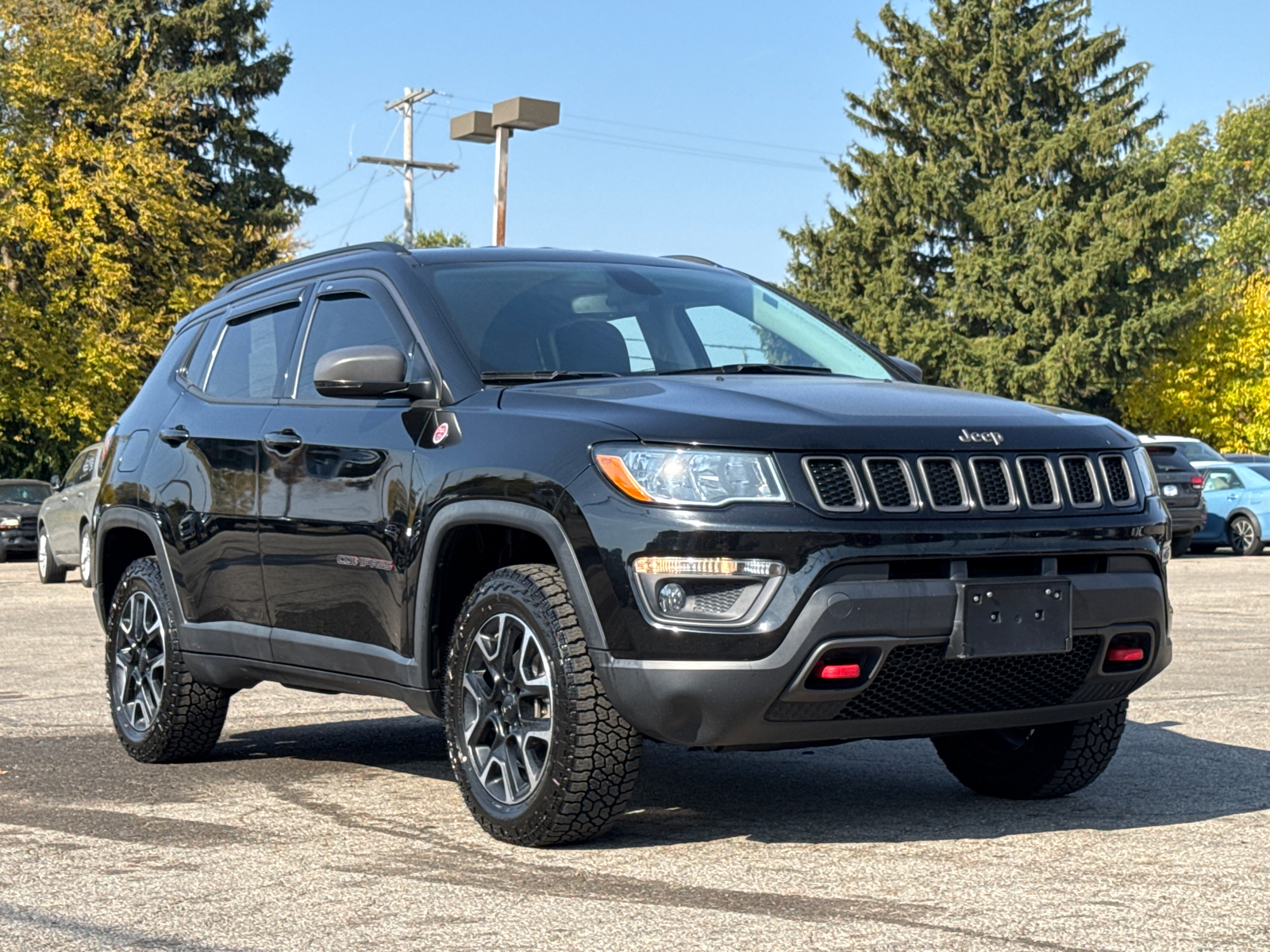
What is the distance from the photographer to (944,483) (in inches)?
193

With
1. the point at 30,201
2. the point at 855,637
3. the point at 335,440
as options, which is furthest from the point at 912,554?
the point at 30,201

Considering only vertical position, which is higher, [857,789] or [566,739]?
[566,739]

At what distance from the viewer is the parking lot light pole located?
25281mm

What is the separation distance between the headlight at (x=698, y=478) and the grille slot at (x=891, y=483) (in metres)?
0.27

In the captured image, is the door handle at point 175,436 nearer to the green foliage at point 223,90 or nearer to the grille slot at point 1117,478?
the grille slot at point 1117,478

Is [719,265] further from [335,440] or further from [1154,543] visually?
[1154,543]

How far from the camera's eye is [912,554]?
4781mm

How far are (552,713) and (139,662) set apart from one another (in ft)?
9.56

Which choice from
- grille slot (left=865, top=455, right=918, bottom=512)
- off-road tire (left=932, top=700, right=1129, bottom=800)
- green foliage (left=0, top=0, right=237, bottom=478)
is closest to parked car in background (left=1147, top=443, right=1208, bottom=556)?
off-road tire (left=932, top=700, right=1129, bottom=800)

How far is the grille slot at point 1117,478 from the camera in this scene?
527cm

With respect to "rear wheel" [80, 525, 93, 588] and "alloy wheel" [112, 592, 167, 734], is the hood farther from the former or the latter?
"rear wheel" [80, 525, 93, 588]

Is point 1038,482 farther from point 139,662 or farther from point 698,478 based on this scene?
point 139,662

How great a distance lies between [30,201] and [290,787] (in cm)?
3342

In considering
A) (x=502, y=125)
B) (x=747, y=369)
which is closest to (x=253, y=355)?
(x=747, y=369)
